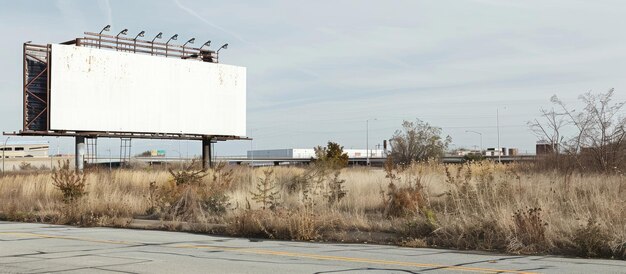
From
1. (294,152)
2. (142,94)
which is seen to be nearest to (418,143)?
(142,94)

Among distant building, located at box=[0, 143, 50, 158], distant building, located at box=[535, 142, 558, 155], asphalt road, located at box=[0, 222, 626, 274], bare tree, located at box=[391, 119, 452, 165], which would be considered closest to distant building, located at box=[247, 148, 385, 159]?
distant building, located at box=[0, 143, 50, 158]

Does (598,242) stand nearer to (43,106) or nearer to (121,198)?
(121,198)

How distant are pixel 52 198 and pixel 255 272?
61.4 ft

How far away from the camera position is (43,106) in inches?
1693

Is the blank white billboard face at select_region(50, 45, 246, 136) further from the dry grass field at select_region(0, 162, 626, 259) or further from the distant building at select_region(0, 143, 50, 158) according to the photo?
the distant building at select_region(0, 143, 50, 158)

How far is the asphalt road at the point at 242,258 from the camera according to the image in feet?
31.7

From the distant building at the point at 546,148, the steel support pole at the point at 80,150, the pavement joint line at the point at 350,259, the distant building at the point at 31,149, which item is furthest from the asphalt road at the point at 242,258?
the distant building at the point at 31,149

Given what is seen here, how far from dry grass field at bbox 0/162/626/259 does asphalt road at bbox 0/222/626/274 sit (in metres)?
0.87

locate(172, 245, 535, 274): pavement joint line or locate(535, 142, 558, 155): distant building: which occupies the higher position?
locate(535, 142, 558, 155): distant building

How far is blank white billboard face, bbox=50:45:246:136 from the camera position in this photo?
43.4m

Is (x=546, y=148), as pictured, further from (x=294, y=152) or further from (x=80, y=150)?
(x=294, y=152)

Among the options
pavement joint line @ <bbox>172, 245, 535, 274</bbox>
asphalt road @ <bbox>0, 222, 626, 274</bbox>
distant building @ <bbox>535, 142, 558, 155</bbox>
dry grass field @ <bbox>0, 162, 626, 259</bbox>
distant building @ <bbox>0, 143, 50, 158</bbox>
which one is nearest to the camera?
pavement joint line @ <bbox>172, 245, 535, 274</bbox>

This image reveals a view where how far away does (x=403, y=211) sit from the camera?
16656 mm

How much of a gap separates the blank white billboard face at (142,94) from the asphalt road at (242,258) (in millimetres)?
30760
